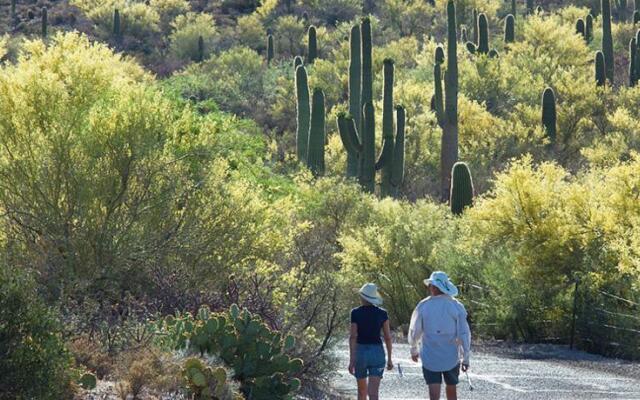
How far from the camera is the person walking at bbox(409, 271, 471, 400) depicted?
1106cm

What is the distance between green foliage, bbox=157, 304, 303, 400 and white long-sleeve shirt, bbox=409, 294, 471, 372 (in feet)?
6.44

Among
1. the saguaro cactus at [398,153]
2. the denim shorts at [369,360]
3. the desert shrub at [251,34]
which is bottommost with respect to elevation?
the denim shorts at [369,360]

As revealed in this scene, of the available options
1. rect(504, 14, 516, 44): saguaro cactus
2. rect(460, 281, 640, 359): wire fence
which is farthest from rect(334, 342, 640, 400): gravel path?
rect(504, 14, 516, 44): saguaro cactus

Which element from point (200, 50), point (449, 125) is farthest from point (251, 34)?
point (449, 125)

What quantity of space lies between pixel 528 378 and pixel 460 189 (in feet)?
45.1

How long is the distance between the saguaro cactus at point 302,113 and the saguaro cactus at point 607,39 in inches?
655

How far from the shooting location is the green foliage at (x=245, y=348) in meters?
12.8

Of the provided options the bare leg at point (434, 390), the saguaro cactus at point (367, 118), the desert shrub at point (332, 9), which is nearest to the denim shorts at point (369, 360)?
the bare leg at point (434, 390)

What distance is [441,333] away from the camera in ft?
36.2

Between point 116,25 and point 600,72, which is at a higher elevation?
point 116,25

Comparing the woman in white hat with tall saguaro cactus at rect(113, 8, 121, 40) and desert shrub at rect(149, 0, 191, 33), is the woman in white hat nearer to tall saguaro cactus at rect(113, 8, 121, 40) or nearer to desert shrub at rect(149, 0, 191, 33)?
tall saguaro cactus at rect(113, 8, 121, 40)

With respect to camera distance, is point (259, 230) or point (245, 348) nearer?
point (245, 348)

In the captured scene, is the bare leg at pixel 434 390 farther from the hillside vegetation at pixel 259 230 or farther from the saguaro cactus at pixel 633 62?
the saguaro cactus at pixel 633 62

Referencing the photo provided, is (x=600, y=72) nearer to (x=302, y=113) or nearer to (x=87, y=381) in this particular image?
(x=302, y=113)
